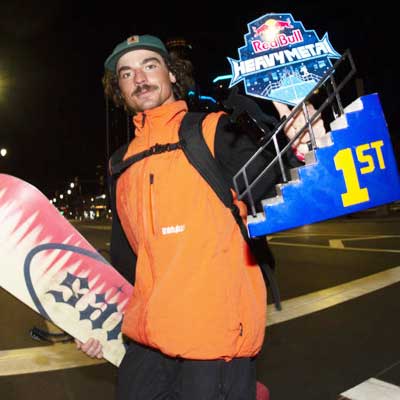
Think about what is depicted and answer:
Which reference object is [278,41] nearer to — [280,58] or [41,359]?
[280,58]

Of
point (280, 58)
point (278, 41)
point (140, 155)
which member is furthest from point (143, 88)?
point (278, 41)

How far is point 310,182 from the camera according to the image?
1.19m

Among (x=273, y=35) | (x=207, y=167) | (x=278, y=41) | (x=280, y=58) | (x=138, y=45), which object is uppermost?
(x=273, y=35)

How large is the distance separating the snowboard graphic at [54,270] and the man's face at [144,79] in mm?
825

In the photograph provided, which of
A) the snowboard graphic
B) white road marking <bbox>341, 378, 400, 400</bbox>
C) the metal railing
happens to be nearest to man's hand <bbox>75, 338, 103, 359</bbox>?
the snowboard graphic

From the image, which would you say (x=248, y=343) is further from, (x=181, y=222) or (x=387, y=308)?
(x=387, y=308)

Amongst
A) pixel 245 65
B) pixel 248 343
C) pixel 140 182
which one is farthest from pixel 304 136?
pixel 245 65

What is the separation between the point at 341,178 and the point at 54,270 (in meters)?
1.59

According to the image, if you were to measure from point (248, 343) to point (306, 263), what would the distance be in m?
8.57

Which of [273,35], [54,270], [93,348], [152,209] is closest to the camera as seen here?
[152,209]

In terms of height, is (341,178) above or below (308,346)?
above

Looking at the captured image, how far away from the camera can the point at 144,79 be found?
1.72m

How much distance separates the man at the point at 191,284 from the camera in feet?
4.34

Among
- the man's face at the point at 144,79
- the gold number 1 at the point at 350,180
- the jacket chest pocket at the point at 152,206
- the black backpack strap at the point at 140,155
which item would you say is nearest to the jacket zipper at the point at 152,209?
the jacket chest pocket at the point at 152,206
